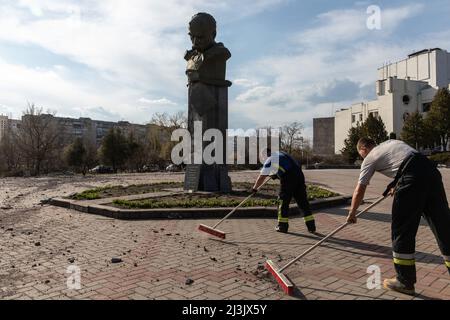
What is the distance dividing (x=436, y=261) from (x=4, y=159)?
5188 centimetres

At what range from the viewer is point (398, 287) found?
165 inches

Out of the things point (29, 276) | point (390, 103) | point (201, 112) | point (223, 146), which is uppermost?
point (390, 103)

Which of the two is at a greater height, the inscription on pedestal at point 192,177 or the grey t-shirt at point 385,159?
the grey t-shirt at point 385,159

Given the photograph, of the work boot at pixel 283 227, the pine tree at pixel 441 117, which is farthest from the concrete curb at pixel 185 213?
the pine tree at pixel 441 117

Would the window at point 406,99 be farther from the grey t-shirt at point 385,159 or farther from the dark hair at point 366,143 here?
the grey t-shirt at point 385,159

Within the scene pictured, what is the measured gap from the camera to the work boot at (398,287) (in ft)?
13.6

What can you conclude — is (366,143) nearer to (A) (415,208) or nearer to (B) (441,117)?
(A) (415,208)

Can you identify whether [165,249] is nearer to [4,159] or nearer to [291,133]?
[4,159]

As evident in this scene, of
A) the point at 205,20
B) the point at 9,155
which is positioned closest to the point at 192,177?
the point at 205,20

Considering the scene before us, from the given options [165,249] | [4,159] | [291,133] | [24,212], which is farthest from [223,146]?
[291,133]

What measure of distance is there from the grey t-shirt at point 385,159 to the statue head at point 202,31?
9.26 metres

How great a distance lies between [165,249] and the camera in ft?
20.0

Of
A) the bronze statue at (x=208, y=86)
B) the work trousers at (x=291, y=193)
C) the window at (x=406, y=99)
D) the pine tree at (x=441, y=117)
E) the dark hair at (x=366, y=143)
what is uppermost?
the window at (x=406, y=99)

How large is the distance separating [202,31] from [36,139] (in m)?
33.8
